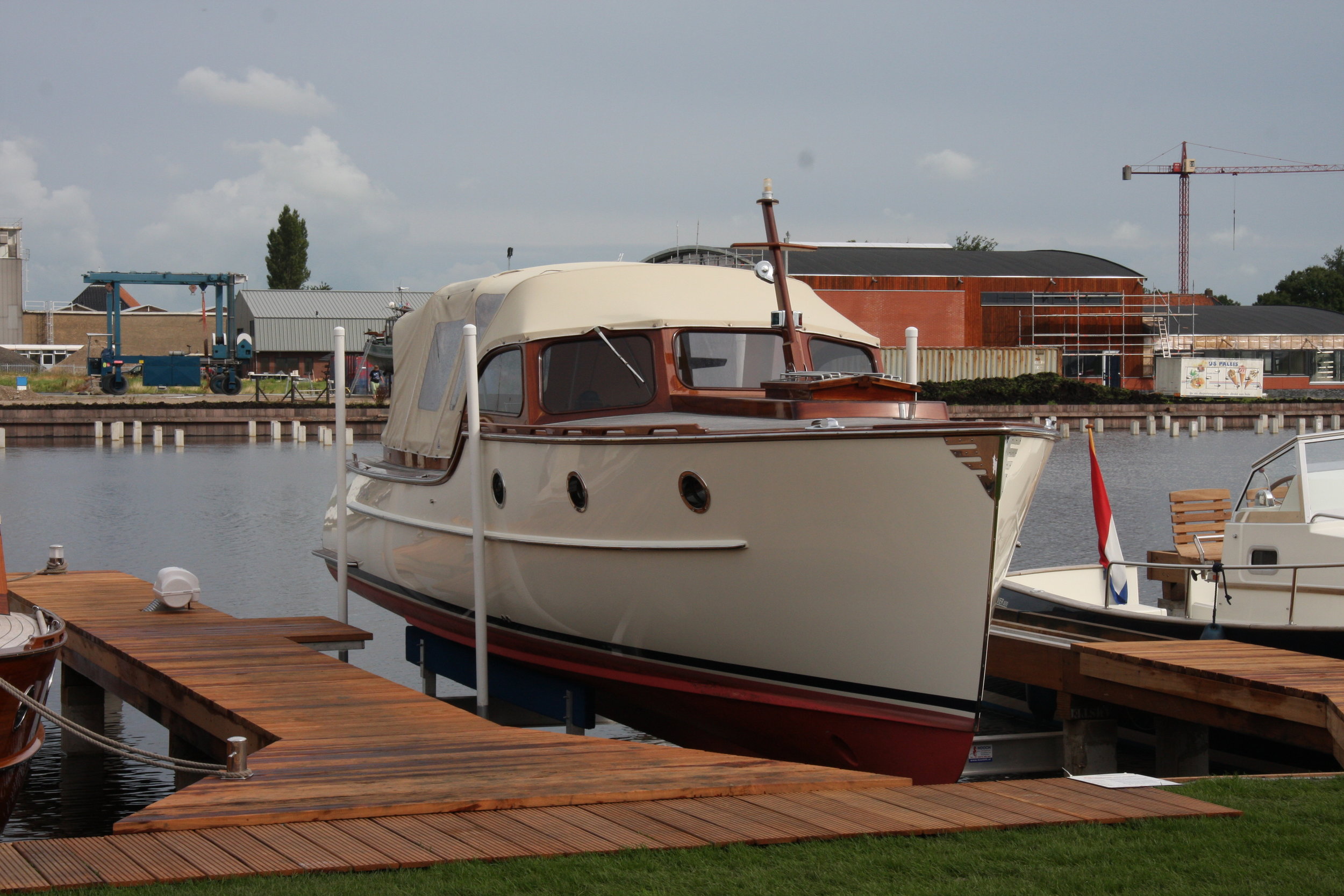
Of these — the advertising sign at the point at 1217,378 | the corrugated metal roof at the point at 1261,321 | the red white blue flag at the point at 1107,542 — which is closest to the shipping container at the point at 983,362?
the advertising sign at the point at 1217,378

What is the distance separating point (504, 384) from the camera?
32.9ft

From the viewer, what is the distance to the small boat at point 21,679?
295 inches

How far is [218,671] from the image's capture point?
28.8 feet

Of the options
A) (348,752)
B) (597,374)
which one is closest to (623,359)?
(597,374)

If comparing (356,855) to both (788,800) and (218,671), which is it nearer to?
(788,800)

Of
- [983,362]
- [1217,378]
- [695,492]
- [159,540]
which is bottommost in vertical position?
[159,540]

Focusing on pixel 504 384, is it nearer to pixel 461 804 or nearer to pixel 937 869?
pixel 461 804

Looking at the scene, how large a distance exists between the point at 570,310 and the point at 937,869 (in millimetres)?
5726

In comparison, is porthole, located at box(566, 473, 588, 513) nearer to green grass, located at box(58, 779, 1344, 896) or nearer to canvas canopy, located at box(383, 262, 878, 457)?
canvas canopy, located at box(383, 262, 878, 457)

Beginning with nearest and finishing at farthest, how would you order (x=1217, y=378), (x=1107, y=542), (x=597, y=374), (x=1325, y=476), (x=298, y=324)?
(x=597, y=374), (x=1325, y=476), (x=1107, y=542), (x=1217, y=378), (x=298, y=324)

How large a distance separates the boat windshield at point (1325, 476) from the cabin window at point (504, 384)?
6353 mm

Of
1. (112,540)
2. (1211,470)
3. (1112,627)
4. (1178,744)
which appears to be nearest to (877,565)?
(1178,744)

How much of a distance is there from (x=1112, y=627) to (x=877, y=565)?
3.66 m

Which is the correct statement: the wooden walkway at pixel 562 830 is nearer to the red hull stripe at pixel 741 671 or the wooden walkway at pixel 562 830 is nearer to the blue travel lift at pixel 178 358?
the red hull stripe at pixel 741 671
